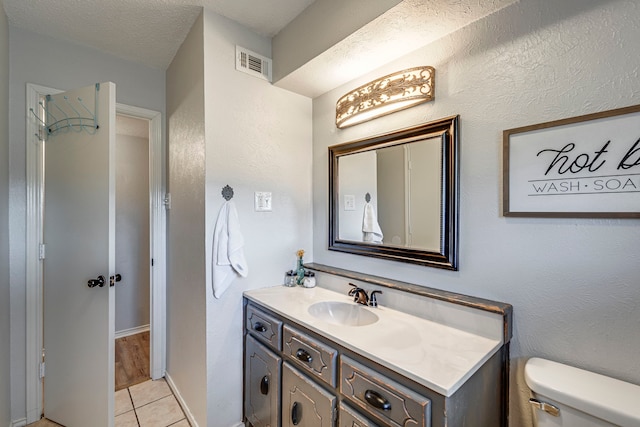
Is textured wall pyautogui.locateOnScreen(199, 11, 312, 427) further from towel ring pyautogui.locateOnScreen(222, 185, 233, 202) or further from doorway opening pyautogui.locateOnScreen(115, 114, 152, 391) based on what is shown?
doorway opening pyautogui.locateOnScreen(115, 114, 152, 391)

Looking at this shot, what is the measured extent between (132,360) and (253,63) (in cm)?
279

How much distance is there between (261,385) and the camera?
1.58 m

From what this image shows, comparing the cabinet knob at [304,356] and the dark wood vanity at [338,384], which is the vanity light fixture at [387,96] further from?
the cabinet knob at [304,356]

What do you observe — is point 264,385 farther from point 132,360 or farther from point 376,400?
point 132,360

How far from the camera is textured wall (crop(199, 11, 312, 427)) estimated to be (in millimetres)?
1645

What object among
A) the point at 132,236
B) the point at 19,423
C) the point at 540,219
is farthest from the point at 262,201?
the point at 132,236

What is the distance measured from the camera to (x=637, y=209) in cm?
92

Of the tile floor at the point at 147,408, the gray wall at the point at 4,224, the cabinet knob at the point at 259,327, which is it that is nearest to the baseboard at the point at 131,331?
the tile floor at the point at 147,408

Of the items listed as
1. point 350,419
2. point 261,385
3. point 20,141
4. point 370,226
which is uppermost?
point 20,141

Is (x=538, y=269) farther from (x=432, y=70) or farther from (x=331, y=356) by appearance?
(x=432, y=70)

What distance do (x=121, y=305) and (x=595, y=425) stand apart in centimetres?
376

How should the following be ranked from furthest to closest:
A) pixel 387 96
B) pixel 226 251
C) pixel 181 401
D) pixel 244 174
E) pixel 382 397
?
1. pixel 181 401
2. pixel 244 174
3. pixel 226 251
4. pixel 387 96
5. pixel 382 397

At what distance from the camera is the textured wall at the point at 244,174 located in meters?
1.64

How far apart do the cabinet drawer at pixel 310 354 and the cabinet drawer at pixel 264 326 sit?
0.19 ft
